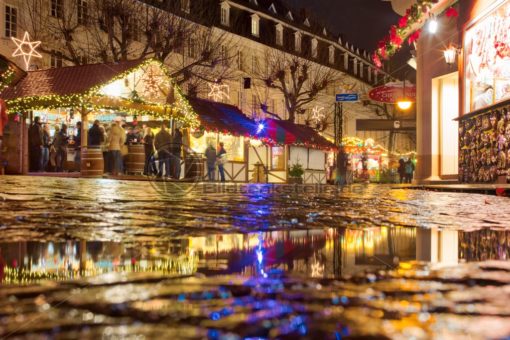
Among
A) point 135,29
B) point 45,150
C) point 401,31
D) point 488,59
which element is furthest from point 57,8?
point 488,59

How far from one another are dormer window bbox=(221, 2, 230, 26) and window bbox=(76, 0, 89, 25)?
13554 mm

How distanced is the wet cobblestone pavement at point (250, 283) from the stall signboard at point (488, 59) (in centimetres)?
1123

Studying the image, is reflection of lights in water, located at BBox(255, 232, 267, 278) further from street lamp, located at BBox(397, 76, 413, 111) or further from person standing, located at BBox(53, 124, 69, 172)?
person standing, located at BBox(53, 124, 69, 172)

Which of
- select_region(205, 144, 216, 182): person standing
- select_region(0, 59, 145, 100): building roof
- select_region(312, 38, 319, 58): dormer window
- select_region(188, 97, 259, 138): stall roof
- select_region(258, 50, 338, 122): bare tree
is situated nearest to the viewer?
select_region(0, 59, 145, 100): building roof

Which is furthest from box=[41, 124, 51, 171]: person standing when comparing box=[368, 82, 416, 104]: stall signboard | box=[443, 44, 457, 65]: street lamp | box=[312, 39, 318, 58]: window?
box=[312, 39, 318, 58]: window

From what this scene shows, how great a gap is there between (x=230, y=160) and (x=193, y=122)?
9.28 meters

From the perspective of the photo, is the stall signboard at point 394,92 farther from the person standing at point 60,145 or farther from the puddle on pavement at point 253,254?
the puddle on pavement at point 253,254

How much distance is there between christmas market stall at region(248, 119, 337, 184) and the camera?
111 feet

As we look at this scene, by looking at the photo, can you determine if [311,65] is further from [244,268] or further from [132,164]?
[244,268]

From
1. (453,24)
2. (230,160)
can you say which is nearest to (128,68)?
(453,24)

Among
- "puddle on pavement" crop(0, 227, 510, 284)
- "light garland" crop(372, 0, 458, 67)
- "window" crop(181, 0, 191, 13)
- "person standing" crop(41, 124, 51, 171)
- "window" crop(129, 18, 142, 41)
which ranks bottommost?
"puddle on pavement" crop(0, 227, 510, 284)

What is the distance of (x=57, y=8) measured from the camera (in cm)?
2869

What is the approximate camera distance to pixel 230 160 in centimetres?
3288

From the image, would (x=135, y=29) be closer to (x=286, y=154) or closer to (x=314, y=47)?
(x=286, y=154)
